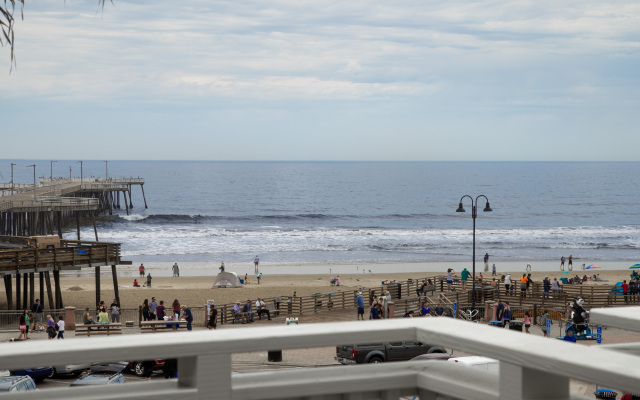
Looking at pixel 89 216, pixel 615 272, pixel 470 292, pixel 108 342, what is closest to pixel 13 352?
pixel 108 342

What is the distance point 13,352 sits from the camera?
2.29 m

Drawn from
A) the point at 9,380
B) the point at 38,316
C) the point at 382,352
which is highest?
the point at 9,380

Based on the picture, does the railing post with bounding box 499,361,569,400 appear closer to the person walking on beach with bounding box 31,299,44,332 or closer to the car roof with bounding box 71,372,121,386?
the car roof with bounding box 71,372,121,386

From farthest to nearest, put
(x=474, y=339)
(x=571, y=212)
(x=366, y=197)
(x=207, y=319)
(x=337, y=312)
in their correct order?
(x=366, y=197) → (x=571, y=212) → (x=337, y=312) → (x=207, y=319) → (x=474, y=339)

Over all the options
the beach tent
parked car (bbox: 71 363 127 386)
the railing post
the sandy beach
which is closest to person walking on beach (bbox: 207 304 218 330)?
parked car (bbox: 71 363 127 386)

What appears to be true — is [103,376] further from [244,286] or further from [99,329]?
[244,286]

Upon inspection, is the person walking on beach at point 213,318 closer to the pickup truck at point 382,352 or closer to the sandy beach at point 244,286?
the pickup truck at point 382,352

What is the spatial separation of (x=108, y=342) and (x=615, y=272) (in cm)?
5276

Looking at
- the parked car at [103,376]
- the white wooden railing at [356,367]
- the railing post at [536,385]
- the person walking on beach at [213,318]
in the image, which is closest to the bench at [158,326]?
the person walking on beach at [213,318]

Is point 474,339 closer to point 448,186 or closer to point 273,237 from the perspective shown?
point 273,237

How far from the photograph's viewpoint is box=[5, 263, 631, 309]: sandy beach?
37844 millimetres

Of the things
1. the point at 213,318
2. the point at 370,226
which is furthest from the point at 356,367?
the point at 370,226

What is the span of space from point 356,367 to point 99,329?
19516 mm

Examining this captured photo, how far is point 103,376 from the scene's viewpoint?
14164 millimetres
